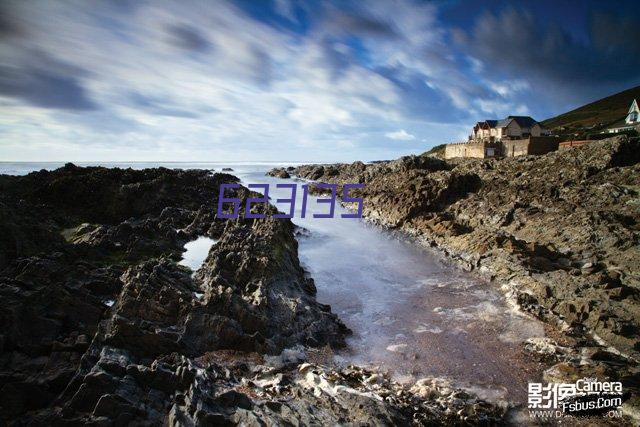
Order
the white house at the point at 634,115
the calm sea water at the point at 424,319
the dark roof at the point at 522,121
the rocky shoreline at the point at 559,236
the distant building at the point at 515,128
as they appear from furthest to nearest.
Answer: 1. the white house at the point at 634,115
2. the dark roof at the point at 522,121
3. the distant building at the point at 515,128
4. the rocky shoreline at the point at 559,236
5. the calm sea water at the point at 424,319

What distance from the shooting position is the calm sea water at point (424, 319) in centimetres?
1241

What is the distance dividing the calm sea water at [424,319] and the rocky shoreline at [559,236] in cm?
118

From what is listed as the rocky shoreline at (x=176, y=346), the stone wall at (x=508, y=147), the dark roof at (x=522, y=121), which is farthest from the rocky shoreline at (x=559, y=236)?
the dark roof at (x=522, y=121)

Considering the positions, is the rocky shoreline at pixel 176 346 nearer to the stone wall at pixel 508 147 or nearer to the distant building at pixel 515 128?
the stone wall at pixel 508 147

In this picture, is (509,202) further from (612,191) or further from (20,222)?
(20,222)

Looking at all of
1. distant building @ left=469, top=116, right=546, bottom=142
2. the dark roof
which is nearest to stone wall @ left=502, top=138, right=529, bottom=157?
distant building @ left=469, top=116, right=546, bottom=142

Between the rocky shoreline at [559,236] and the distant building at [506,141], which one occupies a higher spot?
the distant building at [506,141]

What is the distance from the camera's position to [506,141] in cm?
6119

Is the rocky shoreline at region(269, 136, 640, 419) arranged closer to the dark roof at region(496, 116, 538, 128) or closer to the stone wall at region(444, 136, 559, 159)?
the stone wall at region(444, 136, 559, 159)

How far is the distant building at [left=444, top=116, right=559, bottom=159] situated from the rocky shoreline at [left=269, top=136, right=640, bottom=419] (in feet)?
41.5

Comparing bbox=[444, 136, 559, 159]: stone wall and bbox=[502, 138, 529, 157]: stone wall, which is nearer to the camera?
bbox=[444, 136, 559, 159]: stone wall

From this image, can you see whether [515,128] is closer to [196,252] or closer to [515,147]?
[515,147]

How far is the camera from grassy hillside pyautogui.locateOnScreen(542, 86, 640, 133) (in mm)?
113969

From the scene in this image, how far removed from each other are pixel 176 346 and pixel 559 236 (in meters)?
23.4
